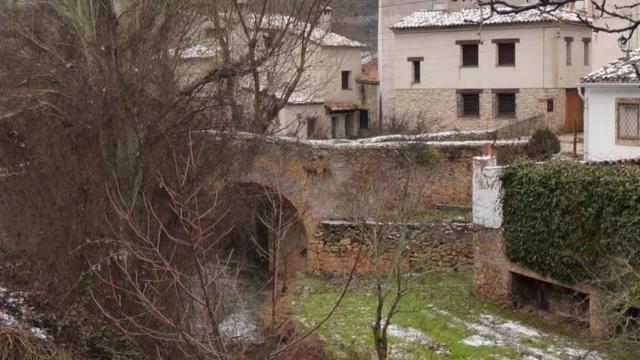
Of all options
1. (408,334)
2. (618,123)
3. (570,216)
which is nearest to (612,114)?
(618,123)

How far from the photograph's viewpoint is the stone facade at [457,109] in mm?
29500

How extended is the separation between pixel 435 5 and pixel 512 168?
65.8ft

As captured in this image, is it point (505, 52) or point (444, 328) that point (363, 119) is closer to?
point (505, 52)

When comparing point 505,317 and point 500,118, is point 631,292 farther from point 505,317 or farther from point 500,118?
point 500,118

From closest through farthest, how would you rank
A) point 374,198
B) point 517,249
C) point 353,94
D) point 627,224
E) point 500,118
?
point 627,224 → point 517,249 → point 374,198 → point 500,118 → point 353,94

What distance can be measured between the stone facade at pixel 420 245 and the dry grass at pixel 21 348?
825 cm

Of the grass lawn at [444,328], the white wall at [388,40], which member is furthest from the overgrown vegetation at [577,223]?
the white wall at [388,40]

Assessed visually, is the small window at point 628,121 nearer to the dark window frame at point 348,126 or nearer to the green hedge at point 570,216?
the green hedge at point 570,216

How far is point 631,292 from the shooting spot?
971 centimetres

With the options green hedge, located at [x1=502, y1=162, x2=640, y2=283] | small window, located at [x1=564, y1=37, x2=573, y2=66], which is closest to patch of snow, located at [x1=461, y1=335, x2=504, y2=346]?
green hedge, located at [x1=502, y1=162, x2=640, y2=283]

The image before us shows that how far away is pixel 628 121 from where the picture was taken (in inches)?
730

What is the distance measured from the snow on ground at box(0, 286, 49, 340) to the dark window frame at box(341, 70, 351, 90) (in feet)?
85.3

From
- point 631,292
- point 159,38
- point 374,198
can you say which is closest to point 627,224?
point 631,292

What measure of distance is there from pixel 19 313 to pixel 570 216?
26.9 ft
